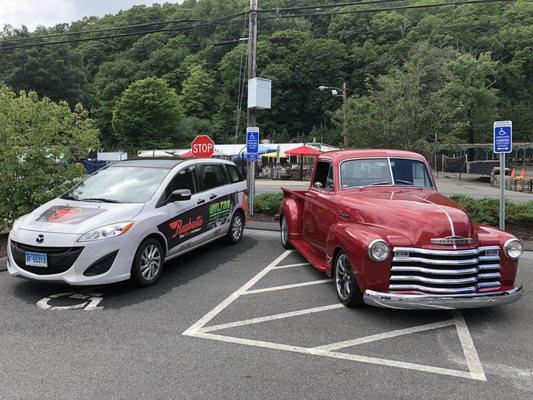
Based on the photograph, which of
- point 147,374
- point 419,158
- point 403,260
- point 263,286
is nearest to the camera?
point 147,374

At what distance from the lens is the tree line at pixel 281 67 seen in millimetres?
50844

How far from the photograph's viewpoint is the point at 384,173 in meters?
6.39

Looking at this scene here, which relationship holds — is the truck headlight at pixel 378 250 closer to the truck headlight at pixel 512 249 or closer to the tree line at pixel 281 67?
the truck headlight at pixel 512 249

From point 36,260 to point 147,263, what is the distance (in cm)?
135

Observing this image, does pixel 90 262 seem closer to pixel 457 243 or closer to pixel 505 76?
pixel 457 243

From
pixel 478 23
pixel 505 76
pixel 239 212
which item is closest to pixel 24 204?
pixel 239 212

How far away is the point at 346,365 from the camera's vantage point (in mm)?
3914

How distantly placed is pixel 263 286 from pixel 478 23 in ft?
218

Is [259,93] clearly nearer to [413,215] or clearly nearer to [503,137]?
[503,137]

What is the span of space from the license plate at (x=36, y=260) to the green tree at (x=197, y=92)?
78568 mm

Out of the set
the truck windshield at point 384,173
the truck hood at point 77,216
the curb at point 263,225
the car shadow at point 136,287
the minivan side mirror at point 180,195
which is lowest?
the car shadow at point 136,287

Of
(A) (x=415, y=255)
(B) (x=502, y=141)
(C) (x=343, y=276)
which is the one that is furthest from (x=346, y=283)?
(B) (x=502, y=141)

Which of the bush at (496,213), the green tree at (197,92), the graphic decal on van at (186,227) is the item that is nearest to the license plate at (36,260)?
the graphic decal on van at (186,227)

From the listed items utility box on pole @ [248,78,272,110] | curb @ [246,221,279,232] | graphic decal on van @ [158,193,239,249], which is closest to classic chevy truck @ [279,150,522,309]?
graphic decal on van @ [158,193,239,249]
